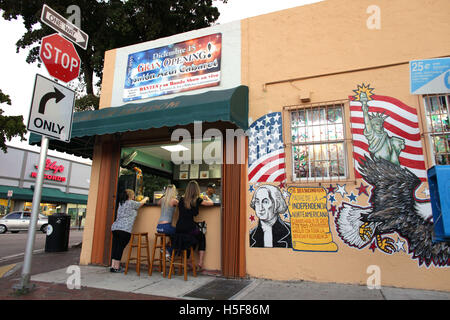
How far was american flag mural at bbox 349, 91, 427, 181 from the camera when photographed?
16.6 ft

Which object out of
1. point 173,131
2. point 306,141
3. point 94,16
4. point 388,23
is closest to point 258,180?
point 306,141

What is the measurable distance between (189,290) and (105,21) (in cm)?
1439

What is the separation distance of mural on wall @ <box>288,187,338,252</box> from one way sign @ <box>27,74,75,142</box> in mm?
4389

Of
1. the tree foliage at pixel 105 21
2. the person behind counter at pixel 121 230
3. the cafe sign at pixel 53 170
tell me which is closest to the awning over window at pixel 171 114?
the person behind counter at pixel 121 230

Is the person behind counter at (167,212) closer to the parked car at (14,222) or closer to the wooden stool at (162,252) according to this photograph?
the wooden stool at (162,252)

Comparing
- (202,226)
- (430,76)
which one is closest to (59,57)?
(202,226)

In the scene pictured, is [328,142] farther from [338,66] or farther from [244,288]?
[244,288]

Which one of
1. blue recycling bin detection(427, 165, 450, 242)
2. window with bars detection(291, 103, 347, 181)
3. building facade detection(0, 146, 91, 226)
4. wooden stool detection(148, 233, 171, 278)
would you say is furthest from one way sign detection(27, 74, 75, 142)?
building facade detection(0, 146, 91, 226)

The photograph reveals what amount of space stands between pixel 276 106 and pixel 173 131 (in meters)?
2.50

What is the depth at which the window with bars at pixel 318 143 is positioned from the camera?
5.61m

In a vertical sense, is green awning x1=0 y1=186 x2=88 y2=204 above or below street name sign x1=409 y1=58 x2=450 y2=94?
below

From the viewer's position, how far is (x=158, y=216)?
683cm

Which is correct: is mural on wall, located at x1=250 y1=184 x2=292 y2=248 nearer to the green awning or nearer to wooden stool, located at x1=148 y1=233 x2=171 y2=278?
wooden stool, located at x1=148 y1=233 x2=171 y2=278

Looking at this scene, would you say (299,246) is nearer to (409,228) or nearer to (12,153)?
(409,228)
